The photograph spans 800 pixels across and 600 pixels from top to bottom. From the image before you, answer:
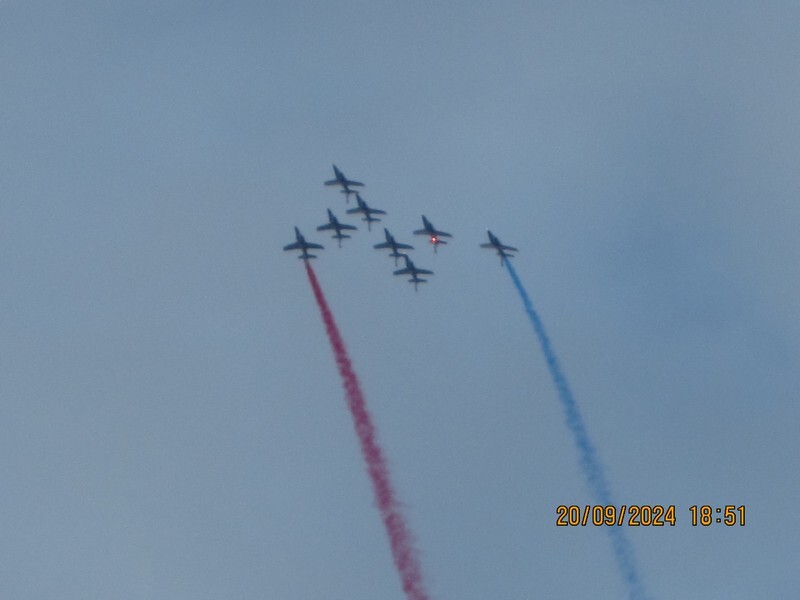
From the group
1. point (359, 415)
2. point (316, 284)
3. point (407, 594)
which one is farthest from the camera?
point (316, 284)

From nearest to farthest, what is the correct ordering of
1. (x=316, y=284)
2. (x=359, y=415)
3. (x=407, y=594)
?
1. (x=407, y=594)
2. (x=359, y=415)
3. (x=316, y=284)

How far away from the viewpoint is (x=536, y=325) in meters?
198

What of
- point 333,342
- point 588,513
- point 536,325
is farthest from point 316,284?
point 588,513

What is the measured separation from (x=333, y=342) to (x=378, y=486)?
16602mm

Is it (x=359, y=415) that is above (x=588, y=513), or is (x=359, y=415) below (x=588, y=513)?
above

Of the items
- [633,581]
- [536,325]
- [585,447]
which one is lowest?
[633,581]

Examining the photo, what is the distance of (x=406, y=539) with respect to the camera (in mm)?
178750

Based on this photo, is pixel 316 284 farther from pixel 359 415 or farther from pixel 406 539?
pixel 406 539

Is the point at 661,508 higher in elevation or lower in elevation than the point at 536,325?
lower

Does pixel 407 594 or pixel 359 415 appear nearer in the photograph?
pixel 407 594

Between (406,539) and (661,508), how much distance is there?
29.8 meters

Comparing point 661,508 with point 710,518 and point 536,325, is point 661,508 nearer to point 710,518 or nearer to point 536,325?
point 710,518

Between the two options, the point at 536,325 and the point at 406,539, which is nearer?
the point at 406,539

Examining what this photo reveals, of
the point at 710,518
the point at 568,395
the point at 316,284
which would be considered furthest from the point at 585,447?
the point at 316,284
